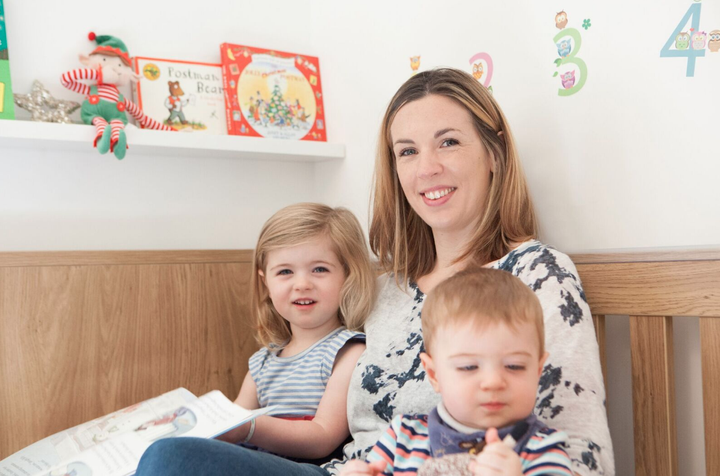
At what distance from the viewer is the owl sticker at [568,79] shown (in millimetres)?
1281

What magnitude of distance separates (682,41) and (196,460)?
0.97 m

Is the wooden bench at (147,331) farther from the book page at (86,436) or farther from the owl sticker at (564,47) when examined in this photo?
the owl sticker at (564,47)

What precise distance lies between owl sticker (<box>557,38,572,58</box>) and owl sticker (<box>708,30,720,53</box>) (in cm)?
26

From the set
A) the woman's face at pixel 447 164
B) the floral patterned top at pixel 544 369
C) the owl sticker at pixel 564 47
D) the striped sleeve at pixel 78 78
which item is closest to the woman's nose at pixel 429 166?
the woman's face at pixel 447 164

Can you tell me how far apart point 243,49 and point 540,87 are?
870 millimetres

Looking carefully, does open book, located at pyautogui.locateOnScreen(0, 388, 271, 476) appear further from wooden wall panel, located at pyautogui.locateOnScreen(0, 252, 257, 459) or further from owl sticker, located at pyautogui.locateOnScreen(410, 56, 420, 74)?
owl sticker, located at pyautogui.locateOnScreen(410, 56, 420, 74)

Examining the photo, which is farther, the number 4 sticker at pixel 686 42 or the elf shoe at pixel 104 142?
the elf shoe at pixel 104 142

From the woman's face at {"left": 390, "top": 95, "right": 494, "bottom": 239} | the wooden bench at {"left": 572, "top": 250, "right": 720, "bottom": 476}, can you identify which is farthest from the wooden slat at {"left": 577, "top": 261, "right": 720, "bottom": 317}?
the woman's face at {"left": 390, "top": 95, "right": 494, "bottom": 239}

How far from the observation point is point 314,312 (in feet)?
4.80

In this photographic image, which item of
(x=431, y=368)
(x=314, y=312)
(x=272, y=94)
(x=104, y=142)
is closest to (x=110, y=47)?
(x=104, y=142)

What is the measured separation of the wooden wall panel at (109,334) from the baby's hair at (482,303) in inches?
38.9

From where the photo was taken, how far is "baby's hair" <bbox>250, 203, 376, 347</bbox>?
143cm

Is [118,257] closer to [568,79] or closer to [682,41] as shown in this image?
[568,79]

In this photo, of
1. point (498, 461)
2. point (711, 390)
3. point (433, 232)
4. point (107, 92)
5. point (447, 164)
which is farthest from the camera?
point (107, 92)
